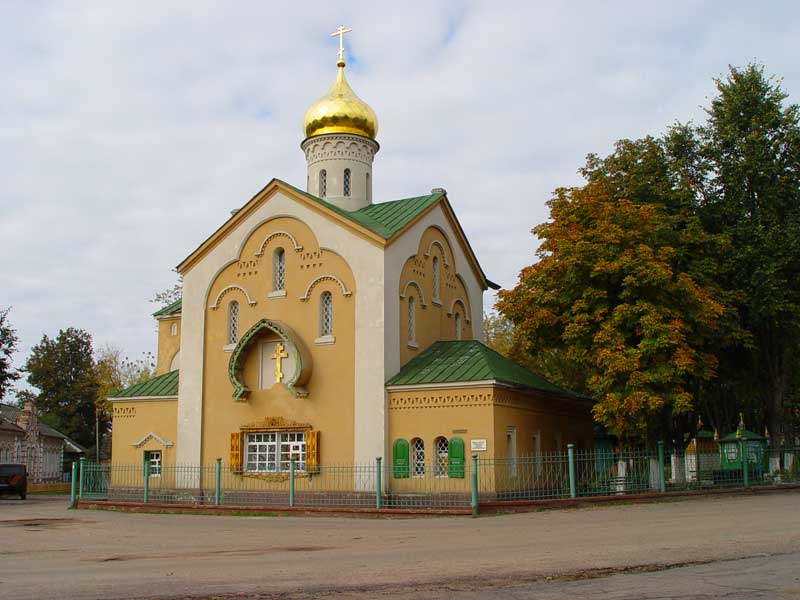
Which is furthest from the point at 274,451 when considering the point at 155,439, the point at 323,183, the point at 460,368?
the point at 323,183

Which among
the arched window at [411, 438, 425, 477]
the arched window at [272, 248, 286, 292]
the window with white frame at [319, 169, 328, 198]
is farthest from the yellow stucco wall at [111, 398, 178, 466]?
the window with white frame at [319, 169, 328, 198]

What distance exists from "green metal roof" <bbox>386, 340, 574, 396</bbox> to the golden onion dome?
8.36 meters

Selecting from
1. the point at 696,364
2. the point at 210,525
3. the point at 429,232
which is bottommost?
the point at 210,525

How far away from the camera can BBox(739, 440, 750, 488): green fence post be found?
22.8 metres

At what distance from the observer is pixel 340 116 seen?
28359 mm

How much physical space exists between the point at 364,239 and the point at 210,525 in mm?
9416

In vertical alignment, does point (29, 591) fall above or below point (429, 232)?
below

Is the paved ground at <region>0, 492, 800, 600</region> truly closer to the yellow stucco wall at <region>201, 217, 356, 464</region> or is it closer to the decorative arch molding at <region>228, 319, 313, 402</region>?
the yellow stucco wall at <region>201, 217, 356, 464</region>

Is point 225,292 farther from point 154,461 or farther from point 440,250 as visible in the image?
point 440,250

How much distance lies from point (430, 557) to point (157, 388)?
18062mm

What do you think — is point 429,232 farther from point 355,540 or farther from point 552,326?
point 355,540

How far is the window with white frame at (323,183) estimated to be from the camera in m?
28.5

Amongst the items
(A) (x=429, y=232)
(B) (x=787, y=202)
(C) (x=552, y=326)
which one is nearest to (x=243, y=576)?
(C) (x=552, y=326)

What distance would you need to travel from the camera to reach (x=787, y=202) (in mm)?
25234
